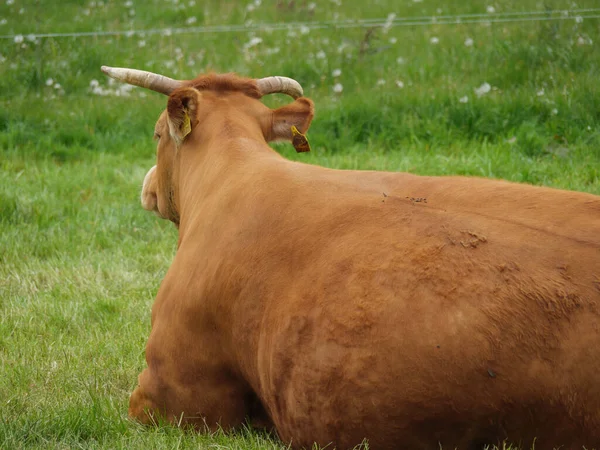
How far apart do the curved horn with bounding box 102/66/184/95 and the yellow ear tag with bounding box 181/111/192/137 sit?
302 mm

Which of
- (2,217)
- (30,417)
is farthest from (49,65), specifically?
(30,417)

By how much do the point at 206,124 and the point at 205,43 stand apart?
6.84 meters

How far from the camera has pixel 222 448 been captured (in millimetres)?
3213

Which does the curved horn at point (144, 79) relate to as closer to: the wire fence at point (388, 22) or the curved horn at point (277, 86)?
the curved horn at point (277, 86)

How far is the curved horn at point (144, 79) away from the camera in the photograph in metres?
4.22

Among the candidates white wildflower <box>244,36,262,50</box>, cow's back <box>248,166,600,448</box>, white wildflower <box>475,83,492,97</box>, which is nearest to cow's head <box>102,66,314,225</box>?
cow's back <box>248,166,600,448</box>

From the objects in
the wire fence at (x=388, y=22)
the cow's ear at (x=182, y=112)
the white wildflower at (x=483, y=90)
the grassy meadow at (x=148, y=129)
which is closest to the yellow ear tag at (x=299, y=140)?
the cow's ear at (x=182, y=112)

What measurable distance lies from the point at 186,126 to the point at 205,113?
13 cm

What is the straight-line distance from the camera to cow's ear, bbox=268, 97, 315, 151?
4355mm

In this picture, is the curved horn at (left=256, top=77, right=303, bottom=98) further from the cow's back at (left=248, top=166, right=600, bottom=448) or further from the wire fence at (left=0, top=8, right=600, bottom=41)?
the wire fence at (left=0, top=8, right=600, bottom=41)

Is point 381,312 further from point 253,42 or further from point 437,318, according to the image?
point 253,42

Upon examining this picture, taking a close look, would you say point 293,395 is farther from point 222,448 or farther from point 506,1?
point 506,1

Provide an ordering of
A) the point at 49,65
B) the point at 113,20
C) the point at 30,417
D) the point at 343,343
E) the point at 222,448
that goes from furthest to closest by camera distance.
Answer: the point at 113,20
the point at 49,65
the point at 30,417
the point at 222,448
the point at 343,343

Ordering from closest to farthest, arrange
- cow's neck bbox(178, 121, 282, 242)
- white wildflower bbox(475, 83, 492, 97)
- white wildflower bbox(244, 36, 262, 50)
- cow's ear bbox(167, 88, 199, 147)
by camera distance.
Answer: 1. cow's neck bbox(178, 121, 282, 242)
2. cow's ear bbox(167, 88, 199, 147)
3. white wildflower bbox(475, 83, 492, 97)
4. white wildflower bbox(244, 36, 262, 50)
